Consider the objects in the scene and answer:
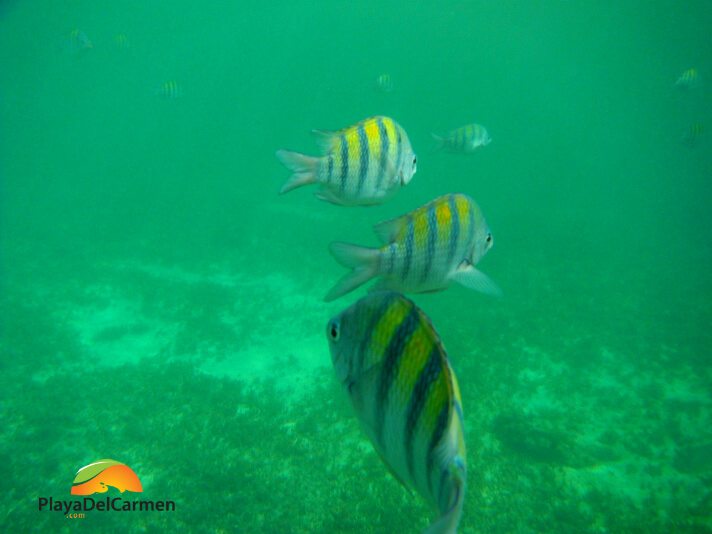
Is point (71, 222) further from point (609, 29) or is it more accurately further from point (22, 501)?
point (609, 29)

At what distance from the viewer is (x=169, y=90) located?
1190 cm

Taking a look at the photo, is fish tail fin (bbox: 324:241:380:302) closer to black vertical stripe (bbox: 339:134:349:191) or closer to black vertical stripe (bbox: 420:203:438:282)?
black vertical stripe (bbox: 420:203:438:282)

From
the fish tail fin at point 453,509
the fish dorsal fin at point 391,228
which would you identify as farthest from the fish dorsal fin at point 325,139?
the fish tail fin at point 453,509

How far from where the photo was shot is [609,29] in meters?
36.3

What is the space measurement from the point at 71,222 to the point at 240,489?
67.1 feet

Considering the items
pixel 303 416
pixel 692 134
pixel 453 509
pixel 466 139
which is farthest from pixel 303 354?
pixel 692 134

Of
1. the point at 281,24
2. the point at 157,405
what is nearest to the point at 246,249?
the point at 157,405

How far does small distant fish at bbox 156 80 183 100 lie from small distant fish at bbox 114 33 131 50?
11.6ft

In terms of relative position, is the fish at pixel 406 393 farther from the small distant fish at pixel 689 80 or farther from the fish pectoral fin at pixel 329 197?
the small distant fish at pixel 689 80

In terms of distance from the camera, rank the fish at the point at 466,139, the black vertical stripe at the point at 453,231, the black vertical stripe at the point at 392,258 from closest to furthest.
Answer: the black vertical stripe at the point at 392,258 → the black vertical stripe at the point at 453,231 → the fish at the point at 466,139

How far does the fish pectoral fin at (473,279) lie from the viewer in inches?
93.5

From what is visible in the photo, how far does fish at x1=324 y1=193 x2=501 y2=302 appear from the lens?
2.24 m

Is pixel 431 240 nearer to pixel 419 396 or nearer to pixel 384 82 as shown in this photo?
pixel 419 396

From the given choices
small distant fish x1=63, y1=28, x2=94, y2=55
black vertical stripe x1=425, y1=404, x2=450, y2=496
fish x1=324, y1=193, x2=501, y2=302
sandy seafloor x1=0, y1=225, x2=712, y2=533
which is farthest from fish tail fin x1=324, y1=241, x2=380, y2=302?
small distant fish x1=63, y1=28, x2=94, y2=55
